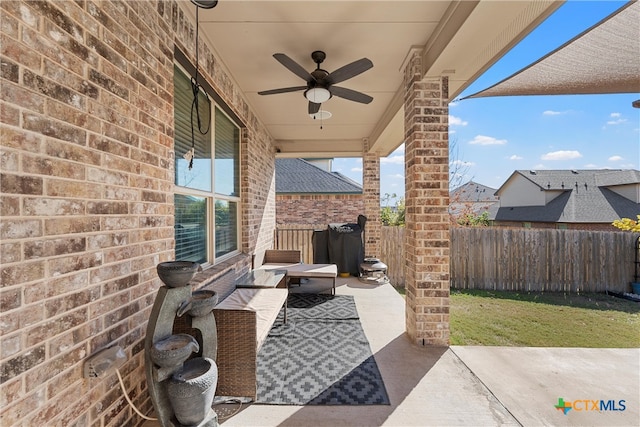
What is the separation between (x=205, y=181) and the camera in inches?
119

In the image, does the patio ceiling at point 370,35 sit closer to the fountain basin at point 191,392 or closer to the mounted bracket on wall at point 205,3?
the mounted bracket on wall at point 205,3

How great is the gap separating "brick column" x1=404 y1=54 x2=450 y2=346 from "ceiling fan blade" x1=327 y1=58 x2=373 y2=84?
0.64m

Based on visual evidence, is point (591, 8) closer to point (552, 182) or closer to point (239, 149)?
point (239, 149)

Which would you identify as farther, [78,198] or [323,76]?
[323,76]

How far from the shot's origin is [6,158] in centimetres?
98

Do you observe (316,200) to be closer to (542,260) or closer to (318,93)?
(542,260)

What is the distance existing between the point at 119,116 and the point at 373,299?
3951 mm

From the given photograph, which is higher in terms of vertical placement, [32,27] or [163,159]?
[32,27]

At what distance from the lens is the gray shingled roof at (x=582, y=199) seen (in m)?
10.9

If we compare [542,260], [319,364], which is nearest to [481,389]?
[319,364]

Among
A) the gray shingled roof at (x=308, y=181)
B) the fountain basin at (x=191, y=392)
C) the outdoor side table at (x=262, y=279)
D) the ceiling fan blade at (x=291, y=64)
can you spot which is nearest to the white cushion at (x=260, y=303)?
the outdoor side table at (x=262, y=279)

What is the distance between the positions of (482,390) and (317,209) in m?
8.36

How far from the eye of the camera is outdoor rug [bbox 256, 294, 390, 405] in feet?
6.73

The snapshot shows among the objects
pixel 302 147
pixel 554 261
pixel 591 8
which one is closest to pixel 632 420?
pixel 591 8
